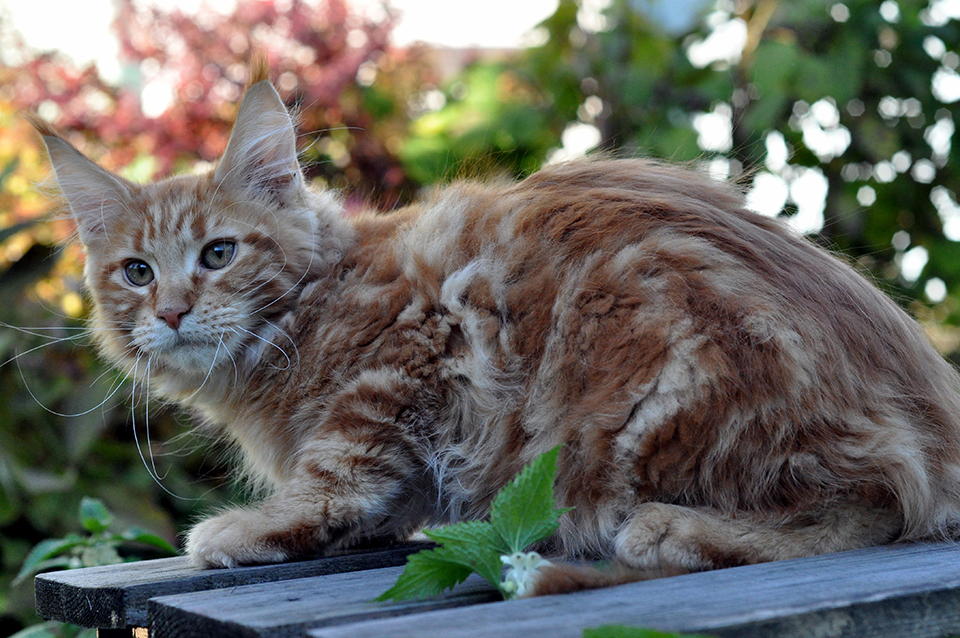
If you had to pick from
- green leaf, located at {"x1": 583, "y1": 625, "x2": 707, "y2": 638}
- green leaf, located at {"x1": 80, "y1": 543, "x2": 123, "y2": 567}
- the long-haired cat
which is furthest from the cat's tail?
green leaf, located at {"x1": 80, "y1": 543, "x2": 123, "y2": 567}

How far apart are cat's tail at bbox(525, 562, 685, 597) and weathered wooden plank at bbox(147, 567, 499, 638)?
0.12 meters

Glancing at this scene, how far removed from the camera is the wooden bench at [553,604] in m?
0.97

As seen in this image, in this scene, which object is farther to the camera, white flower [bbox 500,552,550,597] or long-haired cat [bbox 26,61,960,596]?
long-haired cat [bbox 26,61,960,596]

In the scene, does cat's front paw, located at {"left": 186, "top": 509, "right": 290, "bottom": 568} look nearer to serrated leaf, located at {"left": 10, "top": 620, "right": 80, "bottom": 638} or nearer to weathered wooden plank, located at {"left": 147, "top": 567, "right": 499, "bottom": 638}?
weathered wooden plank, located at {"left": 147, "top": 567, "right": 499, "bottom": 638}

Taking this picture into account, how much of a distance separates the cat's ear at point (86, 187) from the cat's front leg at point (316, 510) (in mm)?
853

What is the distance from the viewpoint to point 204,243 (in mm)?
1884

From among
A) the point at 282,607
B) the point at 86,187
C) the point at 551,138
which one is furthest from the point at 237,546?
the point at 551,138

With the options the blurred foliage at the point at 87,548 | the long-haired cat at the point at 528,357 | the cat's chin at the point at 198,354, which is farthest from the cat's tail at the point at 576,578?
the blurred foliage at the point at 87,548

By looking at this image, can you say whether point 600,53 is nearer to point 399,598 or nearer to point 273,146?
point 273,146

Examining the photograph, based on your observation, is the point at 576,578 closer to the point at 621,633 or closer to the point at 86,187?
the point at 621,633

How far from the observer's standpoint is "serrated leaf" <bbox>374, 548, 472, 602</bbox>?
1.16 metres

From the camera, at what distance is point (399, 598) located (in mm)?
1155

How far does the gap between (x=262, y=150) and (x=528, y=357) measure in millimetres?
855

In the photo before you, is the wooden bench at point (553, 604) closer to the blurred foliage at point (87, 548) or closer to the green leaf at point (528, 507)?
the green leaf at point (528, 507)
